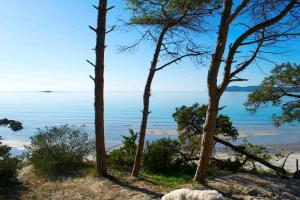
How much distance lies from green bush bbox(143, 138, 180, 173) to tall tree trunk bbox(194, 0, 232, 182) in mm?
4803

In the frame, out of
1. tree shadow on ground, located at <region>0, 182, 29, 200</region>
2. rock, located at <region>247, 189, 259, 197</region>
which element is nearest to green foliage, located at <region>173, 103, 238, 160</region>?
rock, located at <region>247, 189, 259, 197</region>

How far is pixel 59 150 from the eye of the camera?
10.8m

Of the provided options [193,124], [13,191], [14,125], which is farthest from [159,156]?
[14,125]

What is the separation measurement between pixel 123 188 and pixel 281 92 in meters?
12.4

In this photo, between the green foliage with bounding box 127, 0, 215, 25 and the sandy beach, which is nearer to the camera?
the green foliage with bounding box 127, 0, 215, 25

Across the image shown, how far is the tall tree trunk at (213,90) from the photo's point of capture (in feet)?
27.2

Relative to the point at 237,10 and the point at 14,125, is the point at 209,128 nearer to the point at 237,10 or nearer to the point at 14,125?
the point at 237,10

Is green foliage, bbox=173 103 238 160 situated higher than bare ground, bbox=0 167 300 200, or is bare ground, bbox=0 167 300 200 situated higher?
green foliage, bbox=173 103 238 160

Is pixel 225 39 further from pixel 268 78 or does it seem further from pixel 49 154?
pixel 268 78

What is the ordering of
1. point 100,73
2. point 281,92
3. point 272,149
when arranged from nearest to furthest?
point 100,73
point 281,92
point 272,149

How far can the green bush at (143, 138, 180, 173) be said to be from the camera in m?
13.5

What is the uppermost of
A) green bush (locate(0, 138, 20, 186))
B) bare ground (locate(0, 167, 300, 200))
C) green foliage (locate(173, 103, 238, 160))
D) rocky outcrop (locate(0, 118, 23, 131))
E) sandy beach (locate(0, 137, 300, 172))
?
green foliage (locate(173, 103, 238, 160))

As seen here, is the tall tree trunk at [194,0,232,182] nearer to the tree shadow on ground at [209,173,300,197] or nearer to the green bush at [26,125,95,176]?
the tree shadow on ground at [209,173,300,197]

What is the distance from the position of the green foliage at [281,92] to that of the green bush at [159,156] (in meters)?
6.64
